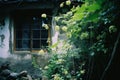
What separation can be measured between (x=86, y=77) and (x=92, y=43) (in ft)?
2.58

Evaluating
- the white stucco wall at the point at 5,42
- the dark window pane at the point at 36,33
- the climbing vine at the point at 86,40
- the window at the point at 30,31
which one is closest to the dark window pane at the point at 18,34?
the window at the point at 30,31

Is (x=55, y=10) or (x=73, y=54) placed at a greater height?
(x=55, y=10)

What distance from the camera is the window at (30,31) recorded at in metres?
10.1

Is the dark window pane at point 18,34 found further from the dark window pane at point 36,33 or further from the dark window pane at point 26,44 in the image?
the dark window pane at point 36,33

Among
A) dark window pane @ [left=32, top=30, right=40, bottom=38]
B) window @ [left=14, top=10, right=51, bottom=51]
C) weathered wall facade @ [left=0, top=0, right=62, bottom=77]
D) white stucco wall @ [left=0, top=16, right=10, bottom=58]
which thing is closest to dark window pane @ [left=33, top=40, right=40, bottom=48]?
window @ [left=14, top=10, right=51, bottom=51]

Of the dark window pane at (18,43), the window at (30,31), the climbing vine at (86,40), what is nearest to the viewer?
the climbing vine at (86,40)

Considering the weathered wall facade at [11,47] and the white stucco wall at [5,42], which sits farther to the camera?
the white stucco wall at [5,42]

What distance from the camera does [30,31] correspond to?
33.4 feet

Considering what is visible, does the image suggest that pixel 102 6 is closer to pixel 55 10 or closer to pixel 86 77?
pixel 86 77

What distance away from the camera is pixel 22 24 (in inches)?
404

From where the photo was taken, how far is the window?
33.2ft

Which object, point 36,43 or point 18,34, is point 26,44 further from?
point 18,34

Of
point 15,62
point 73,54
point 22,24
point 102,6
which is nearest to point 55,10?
point 22,24

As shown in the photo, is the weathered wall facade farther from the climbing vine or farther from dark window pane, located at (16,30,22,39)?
the climbing vine
